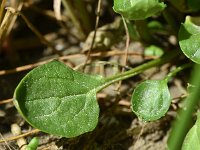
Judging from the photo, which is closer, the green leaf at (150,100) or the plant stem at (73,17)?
the green leaf at (150,100)

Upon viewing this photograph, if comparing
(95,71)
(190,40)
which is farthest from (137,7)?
(95,71)

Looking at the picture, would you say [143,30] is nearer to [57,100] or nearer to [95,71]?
[95,71]

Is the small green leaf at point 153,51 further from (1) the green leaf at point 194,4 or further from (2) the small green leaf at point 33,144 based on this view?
(2) the small green leaf at point 33,144

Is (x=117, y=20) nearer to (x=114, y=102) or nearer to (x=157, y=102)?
(x=114, y=102)

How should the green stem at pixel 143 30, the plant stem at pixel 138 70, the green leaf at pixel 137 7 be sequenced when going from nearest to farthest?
the green leaf at pixel 137 7
the plant stem at pixel 138 70
the green stem at pixel 143 30

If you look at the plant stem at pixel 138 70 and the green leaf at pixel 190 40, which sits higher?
the green leaf at pixel 190 40

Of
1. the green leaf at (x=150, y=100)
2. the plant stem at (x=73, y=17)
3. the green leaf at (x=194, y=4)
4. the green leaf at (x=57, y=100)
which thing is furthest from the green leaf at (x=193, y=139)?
the plant stem at (x=73, y=17)
